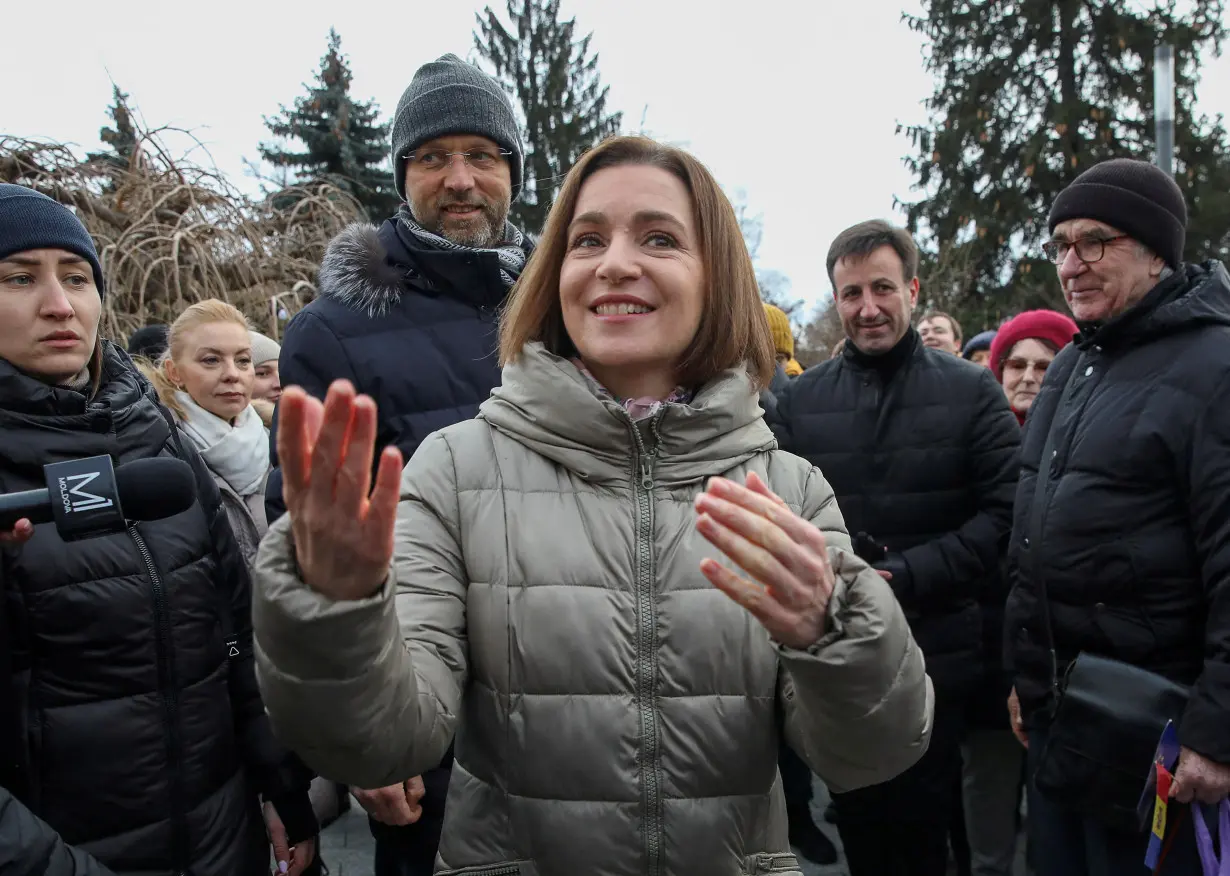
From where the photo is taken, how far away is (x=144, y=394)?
86.6 inches

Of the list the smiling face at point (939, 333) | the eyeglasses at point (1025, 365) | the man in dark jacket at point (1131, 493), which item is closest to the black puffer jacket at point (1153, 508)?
the man in dark jacket at point (1131, 493)

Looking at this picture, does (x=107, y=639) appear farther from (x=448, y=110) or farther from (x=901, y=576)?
(x=901, y=576)

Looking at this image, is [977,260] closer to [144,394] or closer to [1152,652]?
[1152,652]

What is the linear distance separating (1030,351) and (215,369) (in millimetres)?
3711

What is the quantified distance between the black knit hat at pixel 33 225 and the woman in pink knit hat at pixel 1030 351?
12.7 ft

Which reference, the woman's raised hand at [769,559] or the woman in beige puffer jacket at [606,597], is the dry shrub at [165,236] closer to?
the woman in beige puffer jacket at [606,597]

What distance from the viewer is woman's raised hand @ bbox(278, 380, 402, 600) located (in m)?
1.02

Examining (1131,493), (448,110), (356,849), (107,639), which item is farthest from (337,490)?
(356,849)

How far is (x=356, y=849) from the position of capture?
405cm

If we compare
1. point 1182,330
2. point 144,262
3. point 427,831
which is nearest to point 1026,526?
point 1182,330

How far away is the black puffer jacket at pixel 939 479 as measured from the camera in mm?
3297

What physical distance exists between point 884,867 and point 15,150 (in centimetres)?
692

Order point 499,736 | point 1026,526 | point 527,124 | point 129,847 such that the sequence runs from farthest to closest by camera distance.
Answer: point 527,124 < point 1026,526 < point 129,847 < point 499,736

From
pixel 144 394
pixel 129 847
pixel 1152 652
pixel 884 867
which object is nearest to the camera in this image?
pixel 129 847
